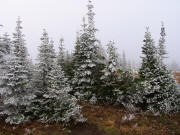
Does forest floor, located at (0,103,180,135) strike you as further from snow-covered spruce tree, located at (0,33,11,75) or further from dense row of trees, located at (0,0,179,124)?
snow-covered spruce tree, located at (0,33,11,75)

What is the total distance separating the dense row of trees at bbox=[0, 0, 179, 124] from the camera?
465 inches

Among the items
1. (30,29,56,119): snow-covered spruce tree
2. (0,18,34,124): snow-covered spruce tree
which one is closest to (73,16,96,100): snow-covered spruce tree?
(30,29,56,119): snow-covered spruce tree

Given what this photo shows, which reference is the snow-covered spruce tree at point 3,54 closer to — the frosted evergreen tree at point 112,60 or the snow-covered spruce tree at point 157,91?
the frosted evergreen tree at point 112,60

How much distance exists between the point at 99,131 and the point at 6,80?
7.96 metres

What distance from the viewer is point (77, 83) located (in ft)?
63.1

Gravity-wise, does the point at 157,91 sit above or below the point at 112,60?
below

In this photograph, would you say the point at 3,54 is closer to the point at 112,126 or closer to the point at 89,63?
the point at 89,63

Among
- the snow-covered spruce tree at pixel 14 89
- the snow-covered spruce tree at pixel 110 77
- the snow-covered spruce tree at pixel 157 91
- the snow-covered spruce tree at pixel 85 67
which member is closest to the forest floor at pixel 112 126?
the snow-covered spruce tree at pixel 14 89

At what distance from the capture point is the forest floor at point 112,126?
10.8 meters

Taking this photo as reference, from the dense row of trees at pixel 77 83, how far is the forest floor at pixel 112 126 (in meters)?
0.66

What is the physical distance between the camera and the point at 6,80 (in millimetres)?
11648

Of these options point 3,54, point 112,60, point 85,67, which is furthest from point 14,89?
point 112,60

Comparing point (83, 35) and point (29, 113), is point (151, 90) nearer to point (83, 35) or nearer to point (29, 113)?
point (83, 35)

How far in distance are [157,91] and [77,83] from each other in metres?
9.22
